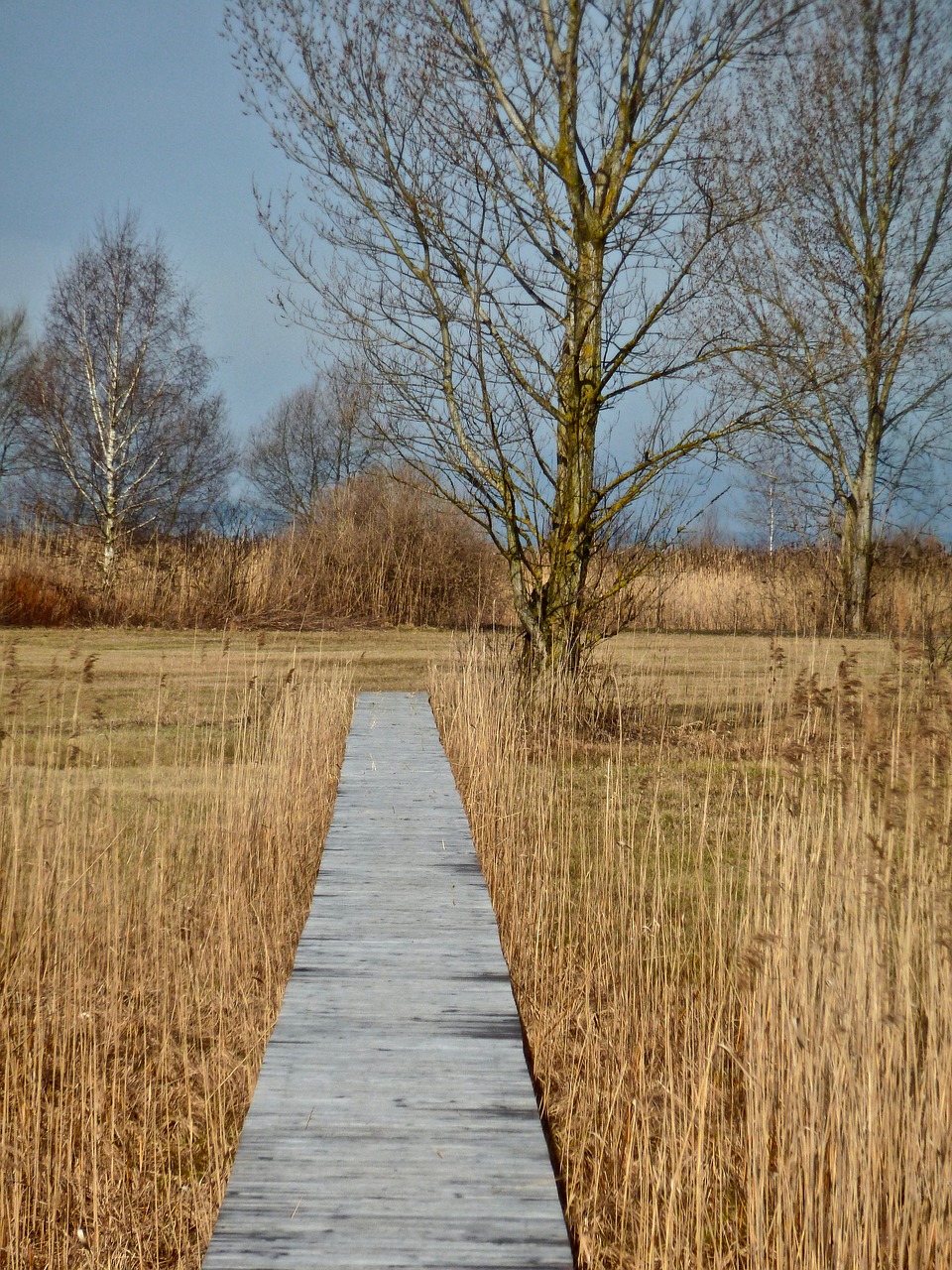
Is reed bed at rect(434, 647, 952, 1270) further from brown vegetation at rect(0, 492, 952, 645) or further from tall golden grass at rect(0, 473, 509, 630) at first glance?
tall golden grass at rect(0, 473, 509, 630)

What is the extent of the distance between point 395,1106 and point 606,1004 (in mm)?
1112

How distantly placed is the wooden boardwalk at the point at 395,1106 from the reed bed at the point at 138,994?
0.25 m

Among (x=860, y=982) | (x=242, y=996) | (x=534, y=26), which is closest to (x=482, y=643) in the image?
(x=534, y=26)

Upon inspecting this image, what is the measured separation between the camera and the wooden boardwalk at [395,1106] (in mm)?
1650

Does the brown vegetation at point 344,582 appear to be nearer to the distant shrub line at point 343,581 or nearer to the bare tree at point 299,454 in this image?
the distant shrub line at point 343,581

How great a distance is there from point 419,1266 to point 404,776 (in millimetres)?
3333

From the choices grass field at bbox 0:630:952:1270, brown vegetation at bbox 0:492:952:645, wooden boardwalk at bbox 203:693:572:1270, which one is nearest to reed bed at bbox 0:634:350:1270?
grass field at bbox 0:630:952:1270

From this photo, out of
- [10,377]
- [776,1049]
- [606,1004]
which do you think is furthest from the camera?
[10,377]

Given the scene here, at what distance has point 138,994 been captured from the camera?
10.0ft

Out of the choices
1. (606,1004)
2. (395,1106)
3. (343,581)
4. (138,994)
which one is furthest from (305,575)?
(395,1106)

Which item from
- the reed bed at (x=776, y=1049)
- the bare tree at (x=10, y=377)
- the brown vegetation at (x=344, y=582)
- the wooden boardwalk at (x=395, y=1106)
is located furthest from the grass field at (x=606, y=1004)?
the bare tree at (x=10, y=377)

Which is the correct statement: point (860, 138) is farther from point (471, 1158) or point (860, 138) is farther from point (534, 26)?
point (471, 1158)

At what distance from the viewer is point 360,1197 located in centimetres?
176

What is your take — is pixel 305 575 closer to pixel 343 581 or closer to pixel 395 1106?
pixel 343 581
